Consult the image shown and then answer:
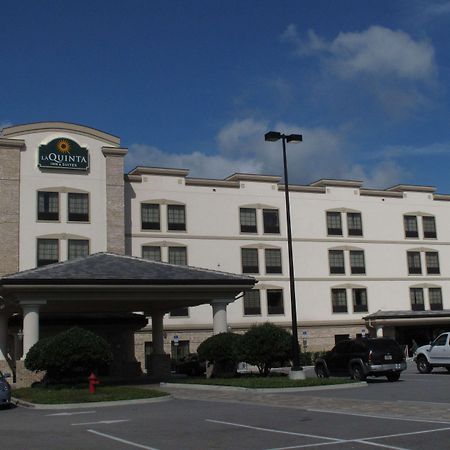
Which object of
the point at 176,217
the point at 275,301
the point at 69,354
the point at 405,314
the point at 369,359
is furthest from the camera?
the point at 405,314

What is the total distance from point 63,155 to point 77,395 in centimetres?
2989

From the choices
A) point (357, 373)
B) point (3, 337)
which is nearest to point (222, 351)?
point (357, 373)

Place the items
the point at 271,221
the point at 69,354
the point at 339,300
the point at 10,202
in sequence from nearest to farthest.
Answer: the point at 69,354 → the point at 10,202 → the point at 271,221 → the point at 339,300

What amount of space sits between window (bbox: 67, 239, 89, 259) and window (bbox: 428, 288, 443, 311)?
30199mm

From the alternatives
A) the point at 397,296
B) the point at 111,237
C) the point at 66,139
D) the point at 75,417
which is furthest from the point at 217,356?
the point at 397,296

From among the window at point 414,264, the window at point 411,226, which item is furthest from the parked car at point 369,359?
the window at point 411,226

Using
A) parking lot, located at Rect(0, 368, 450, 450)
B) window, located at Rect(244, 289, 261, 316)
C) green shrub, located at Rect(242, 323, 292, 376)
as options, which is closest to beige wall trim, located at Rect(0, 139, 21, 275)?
window, located at Rect(244, 289, 261, 316)

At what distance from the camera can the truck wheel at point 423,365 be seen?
32344 millimetres

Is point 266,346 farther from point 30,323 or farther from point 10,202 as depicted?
point 10,202

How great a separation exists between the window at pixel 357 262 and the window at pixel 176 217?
1492cm

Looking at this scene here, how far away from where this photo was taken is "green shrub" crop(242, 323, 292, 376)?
91.7 feet

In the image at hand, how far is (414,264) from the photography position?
6188cm

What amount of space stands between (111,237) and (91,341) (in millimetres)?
25488

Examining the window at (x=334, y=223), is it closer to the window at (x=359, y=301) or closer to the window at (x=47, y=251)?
the window at (x=359, y=301)
